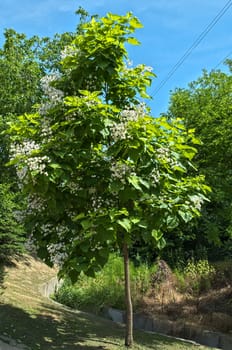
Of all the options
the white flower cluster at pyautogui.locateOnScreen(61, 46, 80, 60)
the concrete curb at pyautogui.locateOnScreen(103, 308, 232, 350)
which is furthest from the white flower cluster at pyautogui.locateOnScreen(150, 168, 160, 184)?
the concrete curb at pyautogui.locateOnScreen(103, 308, 232, 350)

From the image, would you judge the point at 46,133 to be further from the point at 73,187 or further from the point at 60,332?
the point at 60,332

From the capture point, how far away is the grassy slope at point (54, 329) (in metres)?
5.69

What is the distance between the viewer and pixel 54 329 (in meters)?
6.34

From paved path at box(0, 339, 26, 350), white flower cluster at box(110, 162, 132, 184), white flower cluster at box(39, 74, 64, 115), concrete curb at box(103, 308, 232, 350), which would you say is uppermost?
white flower cluster at box(39, 74, 64, 115)

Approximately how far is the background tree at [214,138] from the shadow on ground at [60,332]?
2.42m

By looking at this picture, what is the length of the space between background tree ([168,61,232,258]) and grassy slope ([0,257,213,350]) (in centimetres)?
234

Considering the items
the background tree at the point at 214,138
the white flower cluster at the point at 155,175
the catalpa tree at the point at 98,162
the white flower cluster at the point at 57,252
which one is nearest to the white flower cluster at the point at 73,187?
the catalpa tree at the point at 98,162

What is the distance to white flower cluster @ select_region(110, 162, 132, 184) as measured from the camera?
489 centimetres

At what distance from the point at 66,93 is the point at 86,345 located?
3.30 m

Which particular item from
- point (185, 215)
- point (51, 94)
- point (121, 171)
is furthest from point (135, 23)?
point (185, 215)

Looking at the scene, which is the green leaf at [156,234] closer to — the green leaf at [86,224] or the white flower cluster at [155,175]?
the white flower cluster at [155,175]

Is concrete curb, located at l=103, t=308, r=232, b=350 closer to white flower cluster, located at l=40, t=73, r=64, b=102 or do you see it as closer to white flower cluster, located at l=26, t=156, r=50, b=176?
white flower cluster, located at l=26, t=156, r=50, b=176

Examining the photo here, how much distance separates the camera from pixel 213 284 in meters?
10.4

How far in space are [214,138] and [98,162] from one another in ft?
13.1
